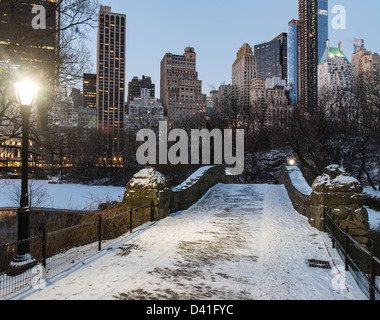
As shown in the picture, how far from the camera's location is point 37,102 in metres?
12.0

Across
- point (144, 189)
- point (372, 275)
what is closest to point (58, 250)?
point (144, 189)

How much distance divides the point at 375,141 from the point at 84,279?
35994mm

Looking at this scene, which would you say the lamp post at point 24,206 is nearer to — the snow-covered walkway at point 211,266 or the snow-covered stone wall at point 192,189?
the snow-covered walkway at point 211,266

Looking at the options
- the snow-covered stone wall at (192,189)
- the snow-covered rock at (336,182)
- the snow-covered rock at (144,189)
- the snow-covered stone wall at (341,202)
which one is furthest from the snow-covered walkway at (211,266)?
the snow-covered stone wall at (192,189)

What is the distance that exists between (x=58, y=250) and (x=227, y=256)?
466 centimetres

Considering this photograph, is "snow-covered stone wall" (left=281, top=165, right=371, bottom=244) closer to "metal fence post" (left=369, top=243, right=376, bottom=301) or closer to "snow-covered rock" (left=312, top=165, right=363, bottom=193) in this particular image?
"snow-covered rock" (left=312, top=165, right=363, bottom=193)

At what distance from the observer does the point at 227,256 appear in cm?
618

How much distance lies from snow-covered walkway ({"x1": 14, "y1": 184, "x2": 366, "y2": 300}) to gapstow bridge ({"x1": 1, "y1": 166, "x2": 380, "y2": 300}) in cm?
2

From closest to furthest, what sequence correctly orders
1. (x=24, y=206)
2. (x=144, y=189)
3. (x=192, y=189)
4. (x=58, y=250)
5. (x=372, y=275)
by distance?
(x=372, y=275) < (x=24, y=206) < (x=58, y=250) < (x=144, y=189) < (x=192, y=189)

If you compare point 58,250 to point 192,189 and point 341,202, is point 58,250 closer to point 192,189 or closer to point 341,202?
point 192,189

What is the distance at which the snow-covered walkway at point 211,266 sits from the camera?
4.42 meters

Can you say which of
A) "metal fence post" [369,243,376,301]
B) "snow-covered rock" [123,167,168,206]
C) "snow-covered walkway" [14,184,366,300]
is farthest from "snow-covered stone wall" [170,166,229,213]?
"metal fence post" [369,243,376,301]

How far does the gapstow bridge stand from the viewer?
14.6 feet
